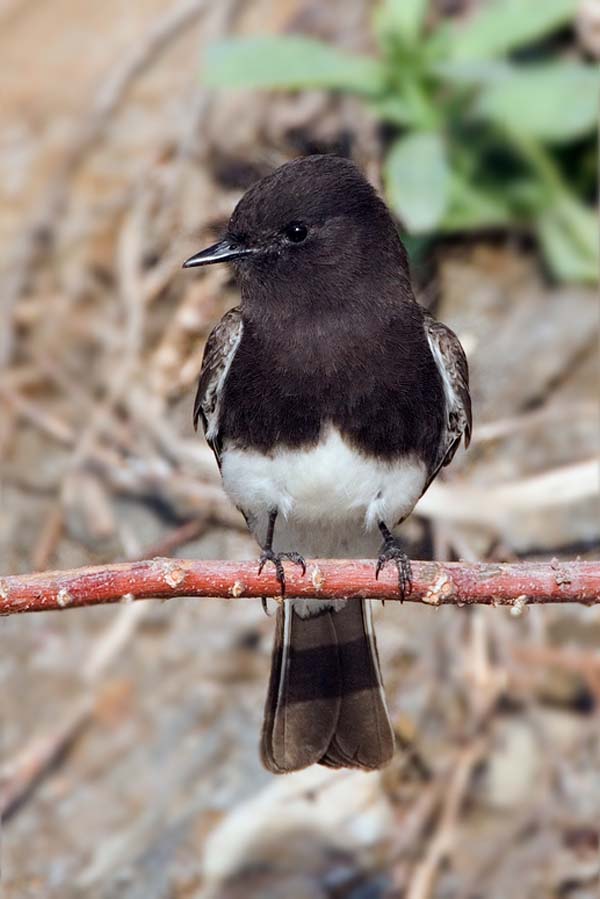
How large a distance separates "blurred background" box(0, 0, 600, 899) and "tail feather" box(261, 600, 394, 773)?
0.79 meters

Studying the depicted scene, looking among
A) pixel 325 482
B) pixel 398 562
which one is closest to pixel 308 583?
pixel 398 562

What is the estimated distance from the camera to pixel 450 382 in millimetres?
3854

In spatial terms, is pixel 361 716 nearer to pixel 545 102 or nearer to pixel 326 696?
pixel 326 696

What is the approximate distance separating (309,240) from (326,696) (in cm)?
106

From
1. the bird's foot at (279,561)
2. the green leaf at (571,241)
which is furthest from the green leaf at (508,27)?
the bird's foot at (279,561)

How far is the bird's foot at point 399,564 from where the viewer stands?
2973mm

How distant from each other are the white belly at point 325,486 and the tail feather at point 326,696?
0.83 ft

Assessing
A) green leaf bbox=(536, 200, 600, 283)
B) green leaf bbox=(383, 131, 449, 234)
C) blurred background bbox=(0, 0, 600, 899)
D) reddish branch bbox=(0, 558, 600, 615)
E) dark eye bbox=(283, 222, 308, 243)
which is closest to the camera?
reddish branch bbox=(0, 558, 600, 615)

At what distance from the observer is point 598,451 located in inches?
217

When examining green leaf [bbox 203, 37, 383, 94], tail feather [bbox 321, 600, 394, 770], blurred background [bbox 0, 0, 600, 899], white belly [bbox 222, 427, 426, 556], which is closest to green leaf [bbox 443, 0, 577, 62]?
blurred background [bbox 0, 0, 600, 899]

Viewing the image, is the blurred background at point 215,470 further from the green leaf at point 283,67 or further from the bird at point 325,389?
the bird at point 325,389

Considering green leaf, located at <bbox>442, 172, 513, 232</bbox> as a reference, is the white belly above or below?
below

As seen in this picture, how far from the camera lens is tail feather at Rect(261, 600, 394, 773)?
366cm

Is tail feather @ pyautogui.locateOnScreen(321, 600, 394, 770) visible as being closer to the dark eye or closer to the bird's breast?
the bird's breast
